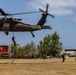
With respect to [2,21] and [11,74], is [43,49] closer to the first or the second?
[2,21]

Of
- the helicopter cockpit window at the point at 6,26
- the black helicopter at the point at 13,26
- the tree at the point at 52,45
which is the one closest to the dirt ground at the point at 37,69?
the helicopter cockpit window at the point at 6,26

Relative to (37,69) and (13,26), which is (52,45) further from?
(37,69)

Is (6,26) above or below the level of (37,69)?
above

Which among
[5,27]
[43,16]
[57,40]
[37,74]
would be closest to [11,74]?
[37,74]

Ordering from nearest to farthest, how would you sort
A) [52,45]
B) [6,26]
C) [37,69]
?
[37,69]
[6,26]
[52,45]

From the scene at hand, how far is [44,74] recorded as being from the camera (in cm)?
3238

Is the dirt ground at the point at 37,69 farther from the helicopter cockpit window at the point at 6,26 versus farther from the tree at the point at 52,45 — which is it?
the tree at the point at 52,45

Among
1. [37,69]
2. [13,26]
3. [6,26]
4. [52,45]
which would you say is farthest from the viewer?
[52,45]

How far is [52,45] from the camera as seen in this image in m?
143

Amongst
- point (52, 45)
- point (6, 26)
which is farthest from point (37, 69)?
point (52, 45)

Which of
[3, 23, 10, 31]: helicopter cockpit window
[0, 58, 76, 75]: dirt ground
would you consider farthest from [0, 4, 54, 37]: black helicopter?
[0, 58, 76, 75]: dirt ground

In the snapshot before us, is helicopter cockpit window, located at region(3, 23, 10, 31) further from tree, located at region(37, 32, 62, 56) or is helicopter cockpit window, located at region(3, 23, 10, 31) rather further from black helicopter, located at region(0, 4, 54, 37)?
tree, located at region(37, 32, 62, 56)

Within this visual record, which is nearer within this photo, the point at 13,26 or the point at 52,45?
the point at 13,26

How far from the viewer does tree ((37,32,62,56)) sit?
471 feet
